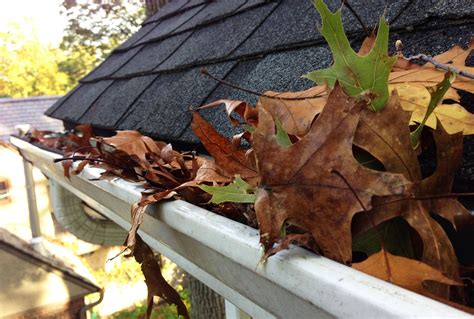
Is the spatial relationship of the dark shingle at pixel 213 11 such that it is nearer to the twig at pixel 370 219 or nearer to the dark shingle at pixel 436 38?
the dark shingle at pixel 436 38

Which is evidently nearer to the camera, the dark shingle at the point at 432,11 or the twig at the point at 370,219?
the twig at the point at 370,219

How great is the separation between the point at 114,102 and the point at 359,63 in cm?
157

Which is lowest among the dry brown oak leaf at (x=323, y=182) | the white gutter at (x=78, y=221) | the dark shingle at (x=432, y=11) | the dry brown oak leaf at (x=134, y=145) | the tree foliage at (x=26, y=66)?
the tree foliage at (x=26, y=66)

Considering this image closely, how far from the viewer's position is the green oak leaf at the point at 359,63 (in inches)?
21.3

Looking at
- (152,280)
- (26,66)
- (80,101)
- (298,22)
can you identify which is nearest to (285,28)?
(298,22)

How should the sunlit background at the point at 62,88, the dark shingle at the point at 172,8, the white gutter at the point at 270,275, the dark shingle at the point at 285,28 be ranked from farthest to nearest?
the sunlit background at the point at 62,88 < the dark shingle at the point at 172,8 < the dark shingle at the point at 285,28 < the white gutter at the point at 270,275

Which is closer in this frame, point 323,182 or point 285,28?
point 323,182

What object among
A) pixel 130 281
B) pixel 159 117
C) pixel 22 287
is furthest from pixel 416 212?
pixel 130 281

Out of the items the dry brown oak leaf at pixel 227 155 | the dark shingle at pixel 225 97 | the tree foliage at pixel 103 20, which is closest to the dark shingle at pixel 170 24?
the dark shingle at pixel 225 97

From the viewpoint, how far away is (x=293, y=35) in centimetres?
118

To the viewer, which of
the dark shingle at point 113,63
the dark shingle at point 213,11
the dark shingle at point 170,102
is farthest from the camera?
the dark shingle at point 113,63

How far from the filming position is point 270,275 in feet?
1.71

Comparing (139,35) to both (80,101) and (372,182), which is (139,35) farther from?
(372,182)

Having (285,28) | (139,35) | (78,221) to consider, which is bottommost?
(78,221)
